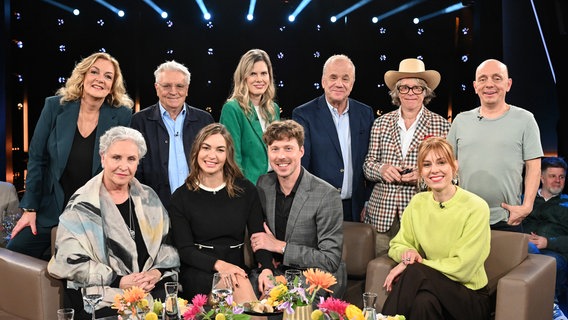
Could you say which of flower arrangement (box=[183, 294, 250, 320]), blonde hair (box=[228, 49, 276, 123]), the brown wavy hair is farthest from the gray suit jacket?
flower arrangement (box=[183, 294, 250, 320])

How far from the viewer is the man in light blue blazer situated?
4.23 meters

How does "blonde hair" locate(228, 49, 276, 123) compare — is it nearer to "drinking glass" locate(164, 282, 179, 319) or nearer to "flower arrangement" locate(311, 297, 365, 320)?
"drinking glass" locate(164, 282, 179, 319)

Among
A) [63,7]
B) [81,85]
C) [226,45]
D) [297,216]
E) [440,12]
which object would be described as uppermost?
[440,12]

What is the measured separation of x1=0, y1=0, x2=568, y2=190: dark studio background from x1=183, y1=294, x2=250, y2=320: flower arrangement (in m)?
5.58

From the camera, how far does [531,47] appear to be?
6.59 meters

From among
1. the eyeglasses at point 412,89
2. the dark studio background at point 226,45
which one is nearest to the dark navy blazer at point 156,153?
the eyeglasses at point 412,89

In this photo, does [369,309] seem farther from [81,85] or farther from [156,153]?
[81,85]

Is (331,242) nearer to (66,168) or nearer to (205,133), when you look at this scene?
(205,133)

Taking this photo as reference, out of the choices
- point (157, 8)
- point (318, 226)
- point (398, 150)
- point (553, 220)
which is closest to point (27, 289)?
point (318, 226)

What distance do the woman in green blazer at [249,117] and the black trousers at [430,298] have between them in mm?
1287

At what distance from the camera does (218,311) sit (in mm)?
2385

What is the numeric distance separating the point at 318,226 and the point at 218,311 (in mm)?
1208

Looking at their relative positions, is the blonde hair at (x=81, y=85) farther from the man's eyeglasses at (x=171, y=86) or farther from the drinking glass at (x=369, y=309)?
the drinking glass at (x=369, y=309)

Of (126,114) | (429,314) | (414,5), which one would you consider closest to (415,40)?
(414,5)
